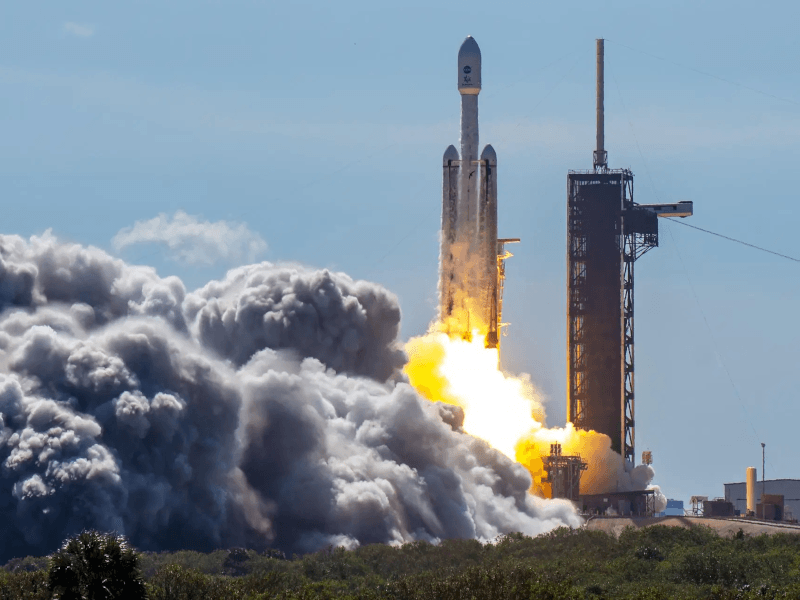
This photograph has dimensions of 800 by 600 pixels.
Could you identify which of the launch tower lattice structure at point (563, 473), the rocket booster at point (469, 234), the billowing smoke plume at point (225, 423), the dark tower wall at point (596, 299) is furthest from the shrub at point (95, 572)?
the dark tower wall at point (596, 299)

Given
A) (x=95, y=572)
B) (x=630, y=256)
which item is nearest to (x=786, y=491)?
(x=630, y=256)

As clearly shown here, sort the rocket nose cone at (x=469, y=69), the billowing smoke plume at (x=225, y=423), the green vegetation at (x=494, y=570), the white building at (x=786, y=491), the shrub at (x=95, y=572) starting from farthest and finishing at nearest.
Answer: the white building at (x=786, y=491) → the rocket nose cone at (x=469, y=69) → the billowing smoke plume at (x=225, y=423) → the green vegetation at (x=494, y=570) → the shrub at (x=95, y=572)

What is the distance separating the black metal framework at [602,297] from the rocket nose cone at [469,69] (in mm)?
18178

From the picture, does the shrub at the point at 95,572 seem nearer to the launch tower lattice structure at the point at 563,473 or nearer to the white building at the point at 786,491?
the launch tower lattice structure at the point at 563,473

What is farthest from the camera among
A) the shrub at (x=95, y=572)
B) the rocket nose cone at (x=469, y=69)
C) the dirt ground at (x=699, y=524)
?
the rocket nose cone at (x=469, y=69)

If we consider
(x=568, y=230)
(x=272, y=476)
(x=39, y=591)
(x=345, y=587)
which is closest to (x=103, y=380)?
(x=272, y=476)

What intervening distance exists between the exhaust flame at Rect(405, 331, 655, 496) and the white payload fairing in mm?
1301

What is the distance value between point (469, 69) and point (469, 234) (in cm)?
1104

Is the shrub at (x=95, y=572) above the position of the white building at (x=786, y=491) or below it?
below

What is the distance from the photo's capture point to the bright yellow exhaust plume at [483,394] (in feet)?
377

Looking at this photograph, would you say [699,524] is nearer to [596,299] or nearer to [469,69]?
[596,299]

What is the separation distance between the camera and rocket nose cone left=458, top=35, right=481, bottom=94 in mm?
113188

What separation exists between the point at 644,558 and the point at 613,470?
34.2 meters

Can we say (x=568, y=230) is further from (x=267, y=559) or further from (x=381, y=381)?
(x=267, y=559)
